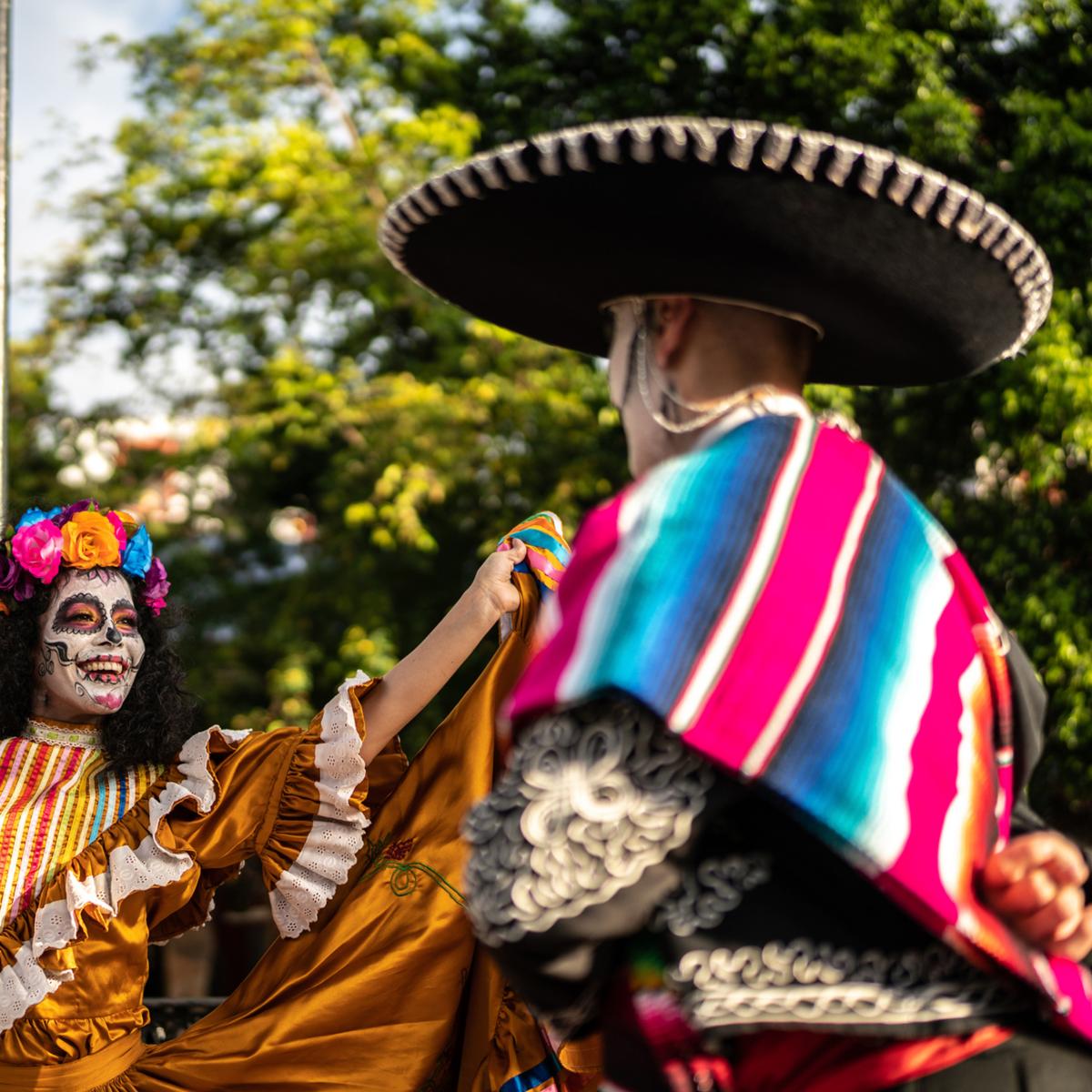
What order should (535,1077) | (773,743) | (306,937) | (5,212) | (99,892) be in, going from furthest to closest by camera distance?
1. (5,212)
2. (306,937)
3. (99,892)
4. (535,1077)
5. (773,743)

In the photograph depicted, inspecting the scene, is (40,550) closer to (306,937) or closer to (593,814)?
(306,937)

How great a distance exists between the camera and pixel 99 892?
2.99 m

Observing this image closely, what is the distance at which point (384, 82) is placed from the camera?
9750 millimetres

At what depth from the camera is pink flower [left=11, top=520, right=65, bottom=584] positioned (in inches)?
128

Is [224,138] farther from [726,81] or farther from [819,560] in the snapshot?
[819,560]

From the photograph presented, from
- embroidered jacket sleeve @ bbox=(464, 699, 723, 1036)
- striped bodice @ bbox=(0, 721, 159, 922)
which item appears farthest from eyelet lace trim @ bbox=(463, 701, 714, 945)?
striped bodice @ bbox=(0, 721, 159, 922)

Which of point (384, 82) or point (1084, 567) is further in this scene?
point (384, 82)

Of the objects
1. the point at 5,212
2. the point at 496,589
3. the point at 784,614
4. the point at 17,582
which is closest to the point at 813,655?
the point at 784,614

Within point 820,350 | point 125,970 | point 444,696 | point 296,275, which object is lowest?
point 444,696

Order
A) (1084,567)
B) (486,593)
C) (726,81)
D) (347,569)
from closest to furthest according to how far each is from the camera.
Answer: (486,593)
(1084,567)
(726,81)
(347,569)

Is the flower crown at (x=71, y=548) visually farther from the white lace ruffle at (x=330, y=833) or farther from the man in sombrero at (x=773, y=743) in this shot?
the man in sombrero at (x=773, y=743)

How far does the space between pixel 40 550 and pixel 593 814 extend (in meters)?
2.24

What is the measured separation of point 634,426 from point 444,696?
723 cm

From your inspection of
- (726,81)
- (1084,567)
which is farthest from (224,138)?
(1084,567)
